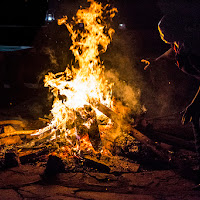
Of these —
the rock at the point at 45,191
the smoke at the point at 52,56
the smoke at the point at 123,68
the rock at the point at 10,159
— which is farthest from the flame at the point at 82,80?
the rock at the point at 45,191

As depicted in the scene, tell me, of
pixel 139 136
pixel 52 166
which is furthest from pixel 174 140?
pixel 52 166

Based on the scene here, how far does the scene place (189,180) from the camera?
420 centimetres

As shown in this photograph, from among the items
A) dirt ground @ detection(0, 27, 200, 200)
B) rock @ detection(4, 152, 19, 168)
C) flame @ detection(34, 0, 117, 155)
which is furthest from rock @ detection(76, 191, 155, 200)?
rock @ detection(4, 152, 19, 168)

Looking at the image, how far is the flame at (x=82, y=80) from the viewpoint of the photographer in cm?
548

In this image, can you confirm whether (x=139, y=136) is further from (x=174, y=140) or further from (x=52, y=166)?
(x=52, y=166)

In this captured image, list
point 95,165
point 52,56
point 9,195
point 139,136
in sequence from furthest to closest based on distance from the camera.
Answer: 1. point 52,56
2. point 139,136
3. point 95,165
4. point 9,195

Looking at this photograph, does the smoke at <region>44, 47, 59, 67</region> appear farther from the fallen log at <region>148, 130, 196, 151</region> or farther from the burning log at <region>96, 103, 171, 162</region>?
the fallen log at <region>148, 130, 196, 151</region>

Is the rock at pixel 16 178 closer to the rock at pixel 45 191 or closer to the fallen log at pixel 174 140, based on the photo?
the rock at pixel 45 191

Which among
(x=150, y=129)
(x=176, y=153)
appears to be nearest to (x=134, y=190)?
(x=176, y=153)

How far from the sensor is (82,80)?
6.31 meters

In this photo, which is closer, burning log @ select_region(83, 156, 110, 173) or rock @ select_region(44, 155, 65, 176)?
rock @ select_region(44, 155, 65, 176)

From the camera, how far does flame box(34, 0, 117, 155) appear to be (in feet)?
18.0

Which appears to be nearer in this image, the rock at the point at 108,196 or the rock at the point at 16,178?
the rock at the point at 108,196

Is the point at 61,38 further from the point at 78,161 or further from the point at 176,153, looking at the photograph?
the point at 176,153
